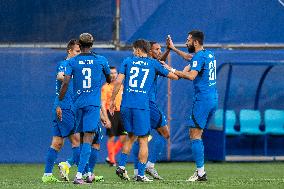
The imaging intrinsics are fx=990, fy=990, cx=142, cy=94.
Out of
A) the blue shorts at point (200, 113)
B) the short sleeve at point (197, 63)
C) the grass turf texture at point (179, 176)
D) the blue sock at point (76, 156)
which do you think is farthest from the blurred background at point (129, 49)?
the short sleeve at point (197, 63)

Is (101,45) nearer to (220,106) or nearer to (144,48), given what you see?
(220,106)

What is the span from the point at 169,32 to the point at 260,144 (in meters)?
3.43

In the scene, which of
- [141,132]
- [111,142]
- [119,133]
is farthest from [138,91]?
[111,142]

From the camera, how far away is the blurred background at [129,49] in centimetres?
2133

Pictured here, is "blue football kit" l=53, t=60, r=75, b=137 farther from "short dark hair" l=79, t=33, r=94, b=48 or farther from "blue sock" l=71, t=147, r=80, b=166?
"short dark hair" l=79, t=33, r=94, b=48

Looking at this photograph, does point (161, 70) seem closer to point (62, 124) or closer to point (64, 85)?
point (64, 85)

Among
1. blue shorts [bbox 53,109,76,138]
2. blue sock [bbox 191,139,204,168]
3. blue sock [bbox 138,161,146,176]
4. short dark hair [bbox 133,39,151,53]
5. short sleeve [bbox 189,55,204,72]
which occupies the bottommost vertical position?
blue sock [bbox 138,161,146,176]

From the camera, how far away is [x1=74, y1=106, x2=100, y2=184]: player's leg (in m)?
14.1

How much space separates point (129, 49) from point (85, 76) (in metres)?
7.70

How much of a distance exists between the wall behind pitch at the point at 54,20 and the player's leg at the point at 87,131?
766 cm

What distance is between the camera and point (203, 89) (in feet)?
49.9

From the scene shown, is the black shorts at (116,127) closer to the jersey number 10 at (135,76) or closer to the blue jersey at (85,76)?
the jersey number 10 at (135,76)

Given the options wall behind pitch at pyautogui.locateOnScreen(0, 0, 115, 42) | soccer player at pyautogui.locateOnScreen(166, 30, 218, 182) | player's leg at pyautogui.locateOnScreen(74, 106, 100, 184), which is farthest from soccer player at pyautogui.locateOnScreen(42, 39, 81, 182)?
wall behind pitch at pyautogui.locateOnScreen(0, 0, 115, 42)

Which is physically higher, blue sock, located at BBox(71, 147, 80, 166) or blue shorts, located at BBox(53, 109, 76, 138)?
blue shorts, located at BBox(53, 109, 76, 138)
